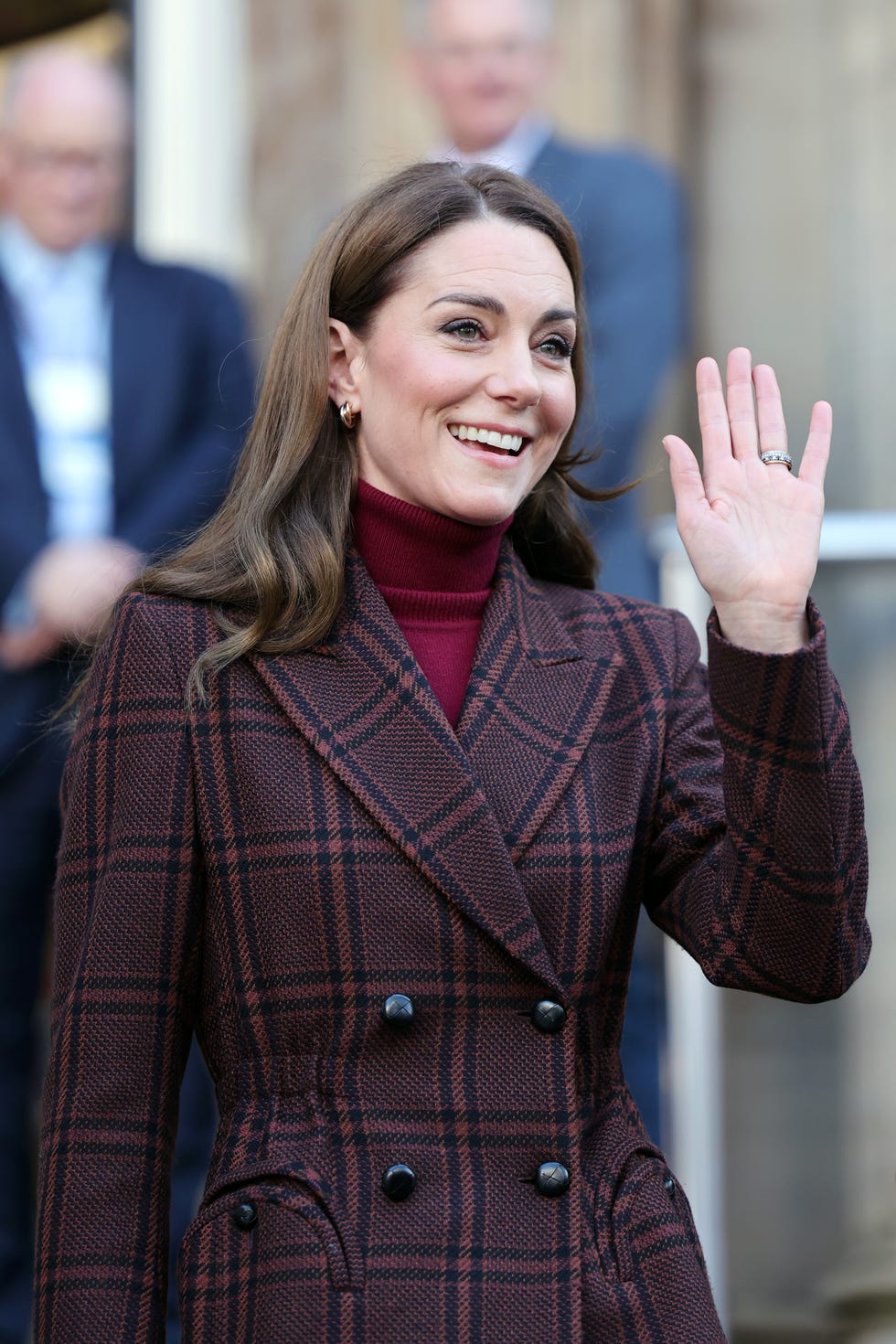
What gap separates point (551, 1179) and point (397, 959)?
0.30 meters

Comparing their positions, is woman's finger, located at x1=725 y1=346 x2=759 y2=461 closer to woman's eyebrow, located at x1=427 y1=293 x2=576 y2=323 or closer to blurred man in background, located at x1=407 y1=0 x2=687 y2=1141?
woman's eyebrow, located at x1=427 y1=293 x2=576 y2=323

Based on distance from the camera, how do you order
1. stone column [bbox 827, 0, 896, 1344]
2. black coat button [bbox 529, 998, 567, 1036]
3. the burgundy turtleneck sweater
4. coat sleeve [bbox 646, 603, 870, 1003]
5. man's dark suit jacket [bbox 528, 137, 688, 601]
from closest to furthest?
1. coat sleeve [bbox 646, 603, 870, 1003]
2. black coat button [bbox 529, 998, 567, 1036]
3. the burgundy turtleneck sweater
4. man's dark suit jacket [bbox 528, 137, 688, 601]
5. stone column [bbox 827, 0, 896, 1344]

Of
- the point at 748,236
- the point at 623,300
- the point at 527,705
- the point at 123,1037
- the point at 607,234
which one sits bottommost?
the point at 123,1037

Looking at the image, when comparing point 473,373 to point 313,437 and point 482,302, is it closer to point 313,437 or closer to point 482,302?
point 482,302

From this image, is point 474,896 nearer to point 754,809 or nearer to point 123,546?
point 754,809

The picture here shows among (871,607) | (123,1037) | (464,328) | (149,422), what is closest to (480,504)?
(464,328)

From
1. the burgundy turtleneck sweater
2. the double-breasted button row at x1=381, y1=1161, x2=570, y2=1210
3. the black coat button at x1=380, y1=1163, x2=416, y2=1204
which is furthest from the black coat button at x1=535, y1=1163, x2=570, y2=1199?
the burgundy turtleneck sweater

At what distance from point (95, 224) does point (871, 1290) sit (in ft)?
9.47

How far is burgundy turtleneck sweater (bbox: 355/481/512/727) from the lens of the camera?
259 cm

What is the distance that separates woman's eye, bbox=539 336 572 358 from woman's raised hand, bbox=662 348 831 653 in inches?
10.4

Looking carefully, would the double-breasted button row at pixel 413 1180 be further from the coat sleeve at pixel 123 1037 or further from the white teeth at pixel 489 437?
the white teeth at pixel 489 437

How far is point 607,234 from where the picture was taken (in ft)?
14.3

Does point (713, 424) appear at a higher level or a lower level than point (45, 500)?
lower

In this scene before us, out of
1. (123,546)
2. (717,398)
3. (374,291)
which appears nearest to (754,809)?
(717,398)
